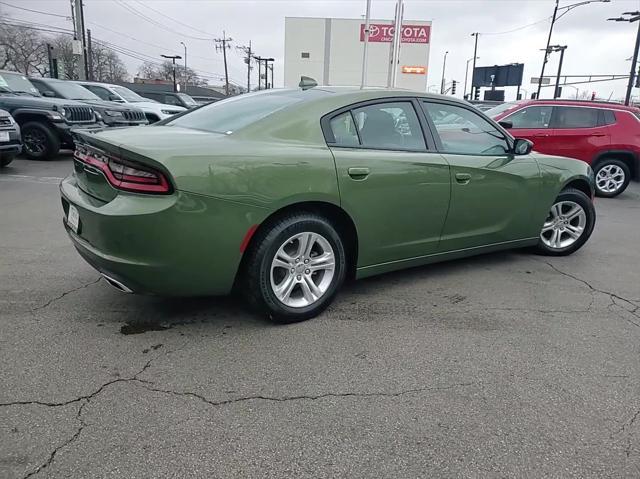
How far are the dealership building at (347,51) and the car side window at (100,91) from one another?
1401 inches

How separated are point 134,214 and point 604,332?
10.2ft

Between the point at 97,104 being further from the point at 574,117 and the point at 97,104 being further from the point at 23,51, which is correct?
the point at 23,51

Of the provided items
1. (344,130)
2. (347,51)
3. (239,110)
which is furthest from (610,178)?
(347,51)

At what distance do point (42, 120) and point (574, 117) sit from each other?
10.6 metres

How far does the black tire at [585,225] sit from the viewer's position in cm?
494

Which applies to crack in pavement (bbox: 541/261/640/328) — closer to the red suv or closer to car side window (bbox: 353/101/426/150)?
car side window (bbox: 353/101/426/150)

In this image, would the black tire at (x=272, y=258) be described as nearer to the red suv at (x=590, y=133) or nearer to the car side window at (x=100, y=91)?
the red suv at (x=590, y=133)

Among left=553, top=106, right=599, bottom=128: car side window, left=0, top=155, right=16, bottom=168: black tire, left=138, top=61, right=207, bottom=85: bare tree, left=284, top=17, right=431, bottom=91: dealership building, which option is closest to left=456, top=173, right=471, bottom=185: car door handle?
left=553, top=106, right=599, bottom=128: car side window

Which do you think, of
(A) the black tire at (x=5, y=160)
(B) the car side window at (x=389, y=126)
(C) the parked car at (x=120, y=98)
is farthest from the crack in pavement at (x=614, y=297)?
(C) the parked car at (x=120, y=98)

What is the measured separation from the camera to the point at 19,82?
11359 millimetres

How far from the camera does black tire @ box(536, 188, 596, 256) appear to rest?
494cm

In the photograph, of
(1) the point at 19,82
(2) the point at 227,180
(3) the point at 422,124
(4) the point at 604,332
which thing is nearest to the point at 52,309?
(2) the point at 227,180

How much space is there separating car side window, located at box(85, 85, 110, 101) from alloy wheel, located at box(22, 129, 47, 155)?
174 inches

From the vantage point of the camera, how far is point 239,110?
3670 millimetres
